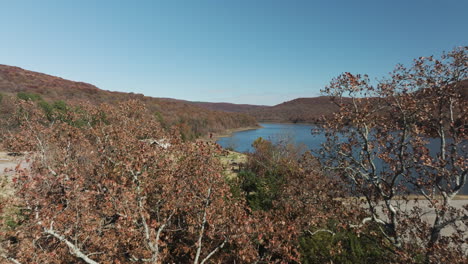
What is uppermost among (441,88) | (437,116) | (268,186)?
(441,88)

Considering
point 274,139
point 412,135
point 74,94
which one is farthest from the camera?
point 74,94

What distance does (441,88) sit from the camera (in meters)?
6.98

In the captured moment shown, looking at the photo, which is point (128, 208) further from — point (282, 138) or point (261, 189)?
point (282, 138)

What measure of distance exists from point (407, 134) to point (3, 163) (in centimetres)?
3231

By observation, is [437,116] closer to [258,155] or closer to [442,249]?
[442,249]

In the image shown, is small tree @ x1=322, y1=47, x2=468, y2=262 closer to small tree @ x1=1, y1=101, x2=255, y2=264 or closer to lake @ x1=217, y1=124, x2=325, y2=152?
small tree @ x1=1, y1=101, x2=255, y2=264

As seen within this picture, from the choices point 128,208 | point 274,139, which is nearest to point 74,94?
point 274,139

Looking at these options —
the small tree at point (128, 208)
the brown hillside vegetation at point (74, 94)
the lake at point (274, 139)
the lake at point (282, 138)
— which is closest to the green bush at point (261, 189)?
the lake at point (282, 138)

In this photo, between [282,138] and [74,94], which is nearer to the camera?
[282,138]

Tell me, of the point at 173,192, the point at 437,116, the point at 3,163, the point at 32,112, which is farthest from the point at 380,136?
the point at 3,163

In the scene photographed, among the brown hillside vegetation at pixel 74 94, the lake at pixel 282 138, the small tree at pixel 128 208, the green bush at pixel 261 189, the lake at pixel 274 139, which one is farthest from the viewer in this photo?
the brown hillside vegetation at pixel 74 94

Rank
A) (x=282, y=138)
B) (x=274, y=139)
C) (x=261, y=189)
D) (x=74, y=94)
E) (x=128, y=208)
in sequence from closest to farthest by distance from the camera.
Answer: (x=128, y=208)
(x=261, y=189)
(x=282, y=138)
(x=274, y=139)
(x=74, y=94)

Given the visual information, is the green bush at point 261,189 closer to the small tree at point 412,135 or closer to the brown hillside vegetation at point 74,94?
the small tree at point 412,135

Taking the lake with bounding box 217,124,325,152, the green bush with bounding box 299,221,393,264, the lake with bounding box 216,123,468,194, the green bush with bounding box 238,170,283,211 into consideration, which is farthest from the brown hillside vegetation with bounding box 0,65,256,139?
the green bush with bounding box 299,221,393,264
